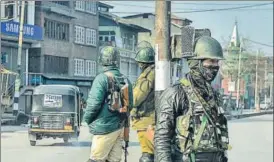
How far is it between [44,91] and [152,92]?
8.24m

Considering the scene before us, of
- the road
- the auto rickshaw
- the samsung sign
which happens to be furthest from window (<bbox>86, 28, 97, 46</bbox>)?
the auto rickshaw

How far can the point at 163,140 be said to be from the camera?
3.42 m

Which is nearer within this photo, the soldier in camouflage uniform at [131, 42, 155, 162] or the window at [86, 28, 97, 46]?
the soldier in camouflage uniform at [131, 42, 155, 162]

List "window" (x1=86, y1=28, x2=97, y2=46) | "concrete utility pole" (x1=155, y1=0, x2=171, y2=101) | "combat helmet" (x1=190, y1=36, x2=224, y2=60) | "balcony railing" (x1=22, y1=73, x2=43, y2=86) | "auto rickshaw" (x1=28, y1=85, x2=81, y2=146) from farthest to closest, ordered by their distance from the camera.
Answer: "window" (x1=86, y1=28, x2=97, y2=46), "balcony railing" (x1=22, y1=73, x2=43, y2=86), "auto rickshaw" (x1=28, y1=85, x2=81, y2=146), "concrete utility pole" (x1=155, y1=0, x2=171, y2=101), "combat helmet" (x1=190, y1=36, x2=224, y2=60)

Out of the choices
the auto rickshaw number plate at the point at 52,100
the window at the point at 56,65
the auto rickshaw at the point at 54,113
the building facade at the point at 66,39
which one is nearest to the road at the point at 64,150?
the auto rickshaw at the point at 54,113

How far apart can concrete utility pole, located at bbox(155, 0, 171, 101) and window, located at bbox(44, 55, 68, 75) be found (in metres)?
20.7

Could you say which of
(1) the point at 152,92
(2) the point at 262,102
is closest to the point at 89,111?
(1) the point at 152,92

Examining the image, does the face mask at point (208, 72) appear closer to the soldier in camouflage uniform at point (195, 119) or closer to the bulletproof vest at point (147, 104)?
the soldier in camouflage uniform at point (195, 119)

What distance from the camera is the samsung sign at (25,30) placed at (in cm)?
1783

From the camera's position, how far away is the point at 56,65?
95.9 feet

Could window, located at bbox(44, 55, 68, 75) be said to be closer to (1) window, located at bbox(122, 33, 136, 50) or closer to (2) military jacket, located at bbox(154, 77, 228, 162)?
(1) window, located at bbox(122, 33, 136, 50)

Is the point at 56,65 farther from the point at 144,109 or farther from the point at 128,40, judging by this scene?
the point at 144,109

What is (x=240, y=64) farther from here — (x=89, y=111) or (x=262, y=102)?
(x=89, y=111)

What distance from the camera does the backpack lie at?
18.3ft
